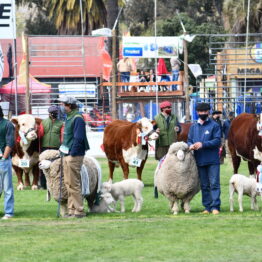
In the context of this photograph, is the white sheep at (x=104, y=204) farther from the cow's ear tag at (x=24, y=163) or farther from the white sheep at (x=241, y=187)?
the cow's ear tag at (x=24, y=163)

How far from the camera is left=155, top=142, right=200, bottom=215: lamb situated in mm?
16156

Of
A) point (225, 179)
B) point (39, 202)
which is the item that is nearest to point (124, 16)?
point (225, 179)

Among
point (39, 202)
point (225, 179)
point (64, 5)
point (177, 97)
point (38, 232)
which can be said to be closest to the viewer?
point (38, 232)

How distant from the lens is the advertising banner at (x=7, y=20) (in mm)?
24656

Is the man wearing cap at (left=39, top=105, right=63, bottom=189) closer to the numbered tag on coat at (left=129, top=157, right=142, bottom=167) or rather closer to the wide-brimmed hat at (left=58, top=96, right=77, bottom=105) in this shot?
the numbered tag on coat at (left=129, top=157, right=142, bottom=167)

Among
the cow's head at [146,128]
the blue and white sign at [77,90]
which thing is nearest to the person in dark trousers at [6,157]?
the cow's head at [146,128]

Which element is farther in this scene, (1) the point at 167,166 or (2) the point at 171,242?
(1) the point at 167,166

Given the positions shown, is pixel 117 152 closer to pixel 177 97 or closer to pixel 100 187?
pixel 100 187

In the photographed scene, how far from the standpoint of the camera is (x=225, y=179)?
24375 millimetres

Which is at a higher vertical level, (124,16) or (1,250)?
(124,16)

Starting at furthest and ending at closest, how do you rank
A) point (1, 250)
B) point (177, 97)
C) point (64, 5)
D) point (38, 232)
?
point (64, 5)
point (177, 97)
point (38, 232)
point (1, 250)

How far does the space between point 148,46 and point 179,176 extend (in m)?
18.9

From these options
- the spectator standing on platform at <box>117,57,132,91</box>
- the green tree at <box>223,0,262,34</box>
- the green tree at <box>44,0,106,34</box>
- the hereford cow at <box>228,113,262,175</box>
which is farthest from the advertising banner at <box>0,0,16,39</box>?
the green tree at <box>44,0,106,34</box>

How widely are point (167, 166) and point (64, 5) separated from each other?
1693 inches
